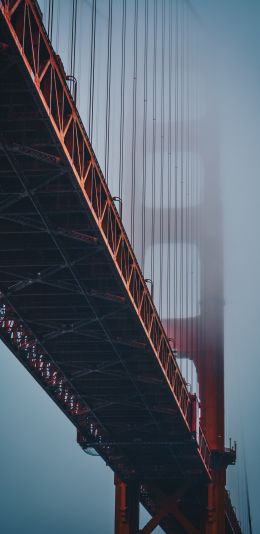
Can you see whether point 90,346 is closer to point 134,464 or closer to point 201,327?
point 134,464

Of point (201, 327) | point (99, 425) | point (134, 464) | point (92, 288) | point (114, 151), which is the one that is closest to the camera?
point (92, 288)

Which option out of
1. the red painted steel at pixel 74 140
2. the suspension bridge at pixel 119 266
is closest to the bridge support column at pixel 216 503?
the suspension bridge at pixel 119 266

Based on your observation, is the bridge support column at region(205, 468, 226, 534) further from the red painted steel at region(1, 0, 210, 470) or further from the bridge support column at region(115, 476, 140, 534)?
the red painted steel at region(1, 0, 210, 470)

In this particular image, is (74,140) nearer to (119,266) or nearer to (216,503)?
(119,266)

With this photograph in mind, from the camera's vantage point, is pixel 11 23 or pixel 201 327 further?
pixel 201 327

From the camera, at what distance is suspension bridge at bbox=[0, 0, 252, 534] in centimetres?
2405

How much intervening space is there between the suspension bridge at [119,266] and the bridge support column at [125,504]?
0.05 meters

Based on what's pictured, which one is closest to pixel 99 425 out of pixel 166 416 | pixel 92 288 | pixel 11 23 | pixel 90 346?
pixel 166 416

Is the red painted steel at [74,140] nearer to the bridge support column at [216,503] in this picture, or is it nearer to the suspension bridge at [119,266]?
the suspension bridge at [119,266]

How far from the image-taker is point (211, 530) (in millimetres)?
44188

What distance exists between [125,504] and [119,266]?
54.9 ft

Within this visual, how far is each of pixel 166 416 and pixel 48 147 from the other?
15651 mm

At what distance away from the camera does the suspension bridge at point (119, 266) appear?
78.9ft

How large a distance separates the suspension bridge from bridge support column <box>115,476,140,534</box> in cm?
5
